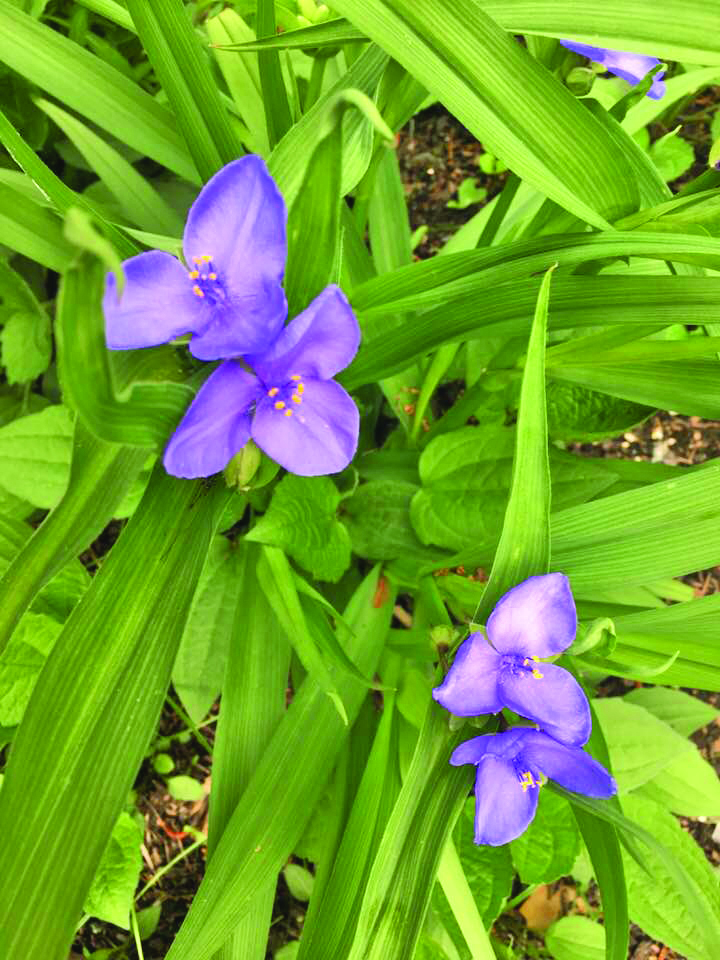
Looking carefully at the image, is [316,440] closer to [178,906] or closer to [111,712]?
[111,712]

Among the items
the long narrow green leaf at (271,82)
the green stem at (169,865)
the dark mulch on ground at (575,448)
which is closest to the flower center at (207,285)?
the long narrow green leaf at (271,82)

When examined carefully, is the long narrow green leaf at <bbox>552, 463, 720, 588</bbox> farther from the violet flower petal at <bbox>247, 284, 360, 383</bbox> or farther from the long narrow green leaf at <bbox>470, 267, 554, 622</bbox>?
the violet flower petal at <bbox>247, 284, 360, 383</bbox>

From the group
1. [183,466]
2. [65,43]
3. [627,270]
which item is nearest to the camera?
[183,466]

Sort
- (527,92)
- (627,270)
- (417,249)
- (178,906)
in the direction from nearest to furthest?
(527,92) → (627,270) → (178,906) → (417,249)

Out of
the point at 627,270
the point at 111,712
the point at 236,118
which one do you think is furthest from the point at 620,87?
the point at 111,712

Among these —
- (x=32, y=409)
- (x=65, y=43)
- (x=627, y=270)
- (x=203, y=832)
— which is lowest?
(x=203, y=832)

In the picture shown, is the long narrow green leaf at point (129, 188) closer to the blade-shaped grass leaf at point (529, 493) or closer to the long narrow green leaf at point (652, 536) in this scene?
the blade-shaped grass leaf at point (529, 493)

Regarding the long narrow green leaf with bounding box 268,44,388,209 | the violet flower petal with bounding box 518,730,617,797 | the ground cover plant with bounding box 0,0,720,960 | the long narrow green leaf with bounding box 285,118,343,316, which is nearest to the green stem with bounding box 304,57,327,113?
the ground cover plant with bounding box 0,0,720,960
